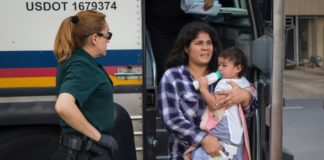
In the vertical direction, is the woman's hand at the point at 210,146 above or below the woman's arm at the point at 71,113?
below

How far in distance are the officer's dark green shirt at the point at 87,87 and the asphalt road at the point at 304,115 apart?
503cm

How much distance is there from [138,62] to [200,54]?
0.69 meters

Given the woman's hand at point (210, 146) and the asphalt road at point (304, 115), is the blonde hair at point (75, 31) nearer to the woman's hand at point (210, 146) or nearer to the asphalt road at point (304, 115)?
the woman's hand at point (210, 146)

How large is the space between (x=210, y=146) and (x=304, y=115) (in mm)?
8873

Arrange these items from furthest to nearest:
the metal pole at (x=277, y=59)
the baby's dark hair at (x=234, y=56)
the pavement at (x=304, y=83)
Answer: the pavement at (x=304, y=83) < the baby's dark hair at (x=234, y=56) < the metal pole at (x=277, y=59)

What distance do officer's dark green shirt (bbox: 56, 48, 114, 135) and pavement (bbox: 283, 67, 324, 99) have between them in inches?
444

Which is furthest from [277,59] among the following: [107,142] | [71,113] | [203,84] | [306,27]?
[306,27]

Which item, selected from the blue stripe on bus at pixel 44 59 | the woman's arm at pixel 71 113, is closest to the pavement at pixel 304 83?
the blue stripe on bus at pixel 44 59

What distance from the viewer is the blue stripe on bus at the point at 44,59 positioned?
3.68 m

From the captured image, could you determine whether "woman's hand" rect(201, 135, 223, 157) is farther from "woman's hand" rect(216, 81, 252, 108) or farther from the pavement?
the pavement

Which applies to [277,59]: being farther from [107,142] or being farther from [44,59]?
[44,59]

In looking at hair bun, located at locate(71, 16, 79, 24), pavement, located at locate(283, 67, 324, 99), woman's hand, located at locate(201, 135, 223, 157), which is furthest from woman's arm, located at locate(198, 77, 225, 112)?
pavement, located at locate(283, 67, 324, 99)

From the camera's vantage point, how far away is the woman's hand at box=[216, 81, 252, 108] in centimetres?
320

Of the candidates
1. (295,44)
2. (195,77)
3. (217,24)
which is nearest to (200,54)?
(195,77)
